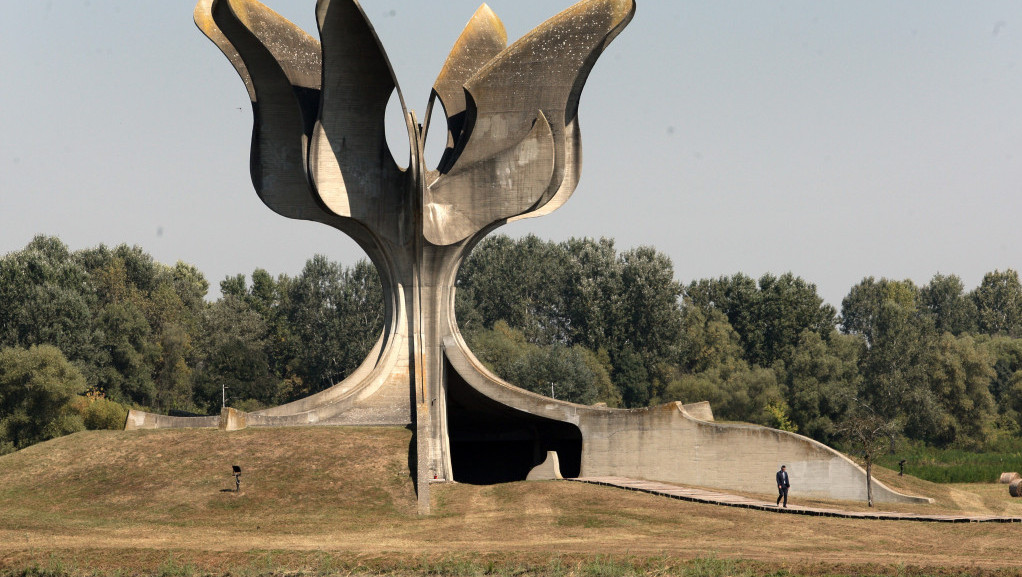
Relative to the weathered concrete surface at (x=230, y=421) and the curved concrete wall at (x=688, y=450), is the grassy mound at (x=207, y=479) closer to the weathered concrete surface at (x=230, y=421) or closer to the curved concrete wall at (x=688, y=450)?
the weathered concrete surface at (x=230, y=421)

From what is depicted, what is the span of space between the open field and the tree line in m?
21.1

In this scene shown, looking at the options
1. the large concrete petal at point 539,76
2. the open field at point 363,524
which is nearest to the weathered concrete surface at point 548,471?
the open field at point 363,524

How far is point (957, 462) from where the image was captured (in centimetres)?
5156

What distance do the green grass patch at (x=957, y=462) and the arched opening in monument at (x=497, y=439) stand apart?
13.7 metres

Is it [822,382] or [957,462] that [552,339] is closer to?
[822,382]

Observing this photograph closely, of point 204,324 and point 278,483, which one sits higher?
point 204,324

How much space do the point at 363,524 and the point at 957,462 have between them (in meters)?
33.4

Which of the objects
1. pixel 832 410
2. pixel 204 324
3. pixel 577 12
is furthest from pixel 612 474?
pixel 204 324

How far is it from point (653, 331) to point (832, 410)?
1323 centimetres

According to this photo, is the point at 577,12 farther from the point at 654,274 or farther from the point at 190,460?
the point at 654,274

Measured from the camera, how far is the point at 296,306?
73500 millimetres

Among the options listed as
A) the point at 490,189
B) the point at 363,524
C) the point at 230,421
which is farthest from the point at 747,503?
the point at 230,421

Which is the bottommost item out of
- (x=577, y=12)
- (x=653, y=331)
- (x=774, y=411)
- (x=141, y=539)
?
(x=141, y=539)

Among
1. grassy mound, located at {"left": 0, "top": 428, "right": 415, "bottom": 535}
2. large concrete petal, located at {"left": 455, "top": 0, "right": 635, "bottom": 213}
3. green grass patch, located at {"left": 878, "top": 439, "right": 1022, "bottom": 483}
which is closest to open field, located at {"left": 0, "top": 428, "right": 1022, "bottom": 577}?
grassy mound, located at {"left": 0, "top": 428, "right": 415, "bottom": 535}
